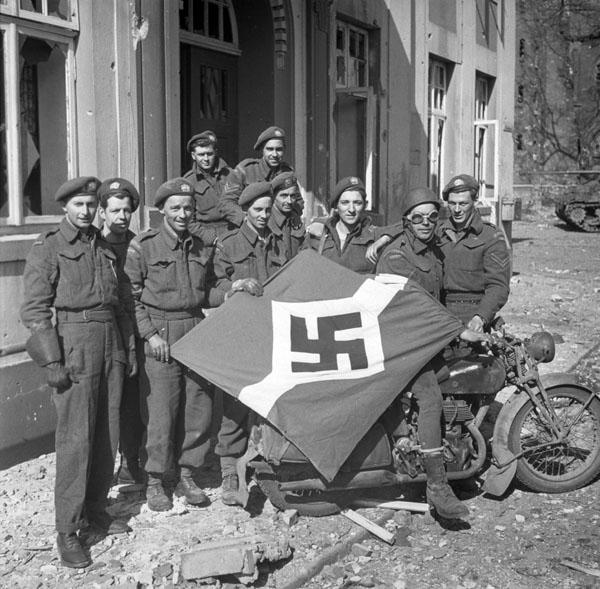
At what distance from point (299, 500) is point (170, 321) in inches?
50.4

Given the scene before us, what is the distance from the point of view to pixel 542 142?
3369cm

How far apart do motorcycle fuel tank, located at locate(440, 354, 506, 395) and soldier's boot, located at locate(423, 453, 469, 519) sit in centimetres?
43

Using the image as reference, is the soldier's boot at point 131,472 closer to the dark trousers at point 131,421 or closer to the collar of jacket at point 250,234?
the dark trousers at point 131,421

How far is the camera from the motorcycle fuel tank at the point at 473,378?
4633 millimetres

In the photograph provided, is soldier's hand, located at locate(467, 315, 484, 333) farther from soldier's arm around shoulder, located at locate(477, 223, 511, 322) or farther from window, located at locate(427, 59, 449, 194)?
window, located at locate(427, 59, 449, 194)

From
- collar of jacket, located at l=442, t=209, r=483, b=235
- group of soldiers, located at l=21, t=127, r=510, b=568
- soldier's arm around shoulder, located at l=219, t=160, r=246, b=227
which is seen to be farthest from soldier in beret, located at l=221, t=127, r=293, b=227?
collar of jacket, located at l=442, t=209, r=483, b=235

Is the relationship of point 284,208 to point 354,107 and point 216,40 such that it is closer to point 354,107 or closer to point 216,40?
point 216,40

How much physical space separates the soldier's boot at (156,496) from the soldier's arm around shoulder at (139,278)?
916mm

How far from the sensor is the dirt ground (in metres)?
3.93

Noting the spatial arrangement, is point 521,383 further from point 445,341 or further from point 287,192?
point 287,192

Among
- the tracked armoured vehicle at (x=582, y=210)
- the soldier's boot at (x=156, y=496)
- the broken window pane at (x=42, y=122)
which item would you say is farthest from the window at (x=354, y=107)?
the tracked armoured vehicle at (x=582, y=210)

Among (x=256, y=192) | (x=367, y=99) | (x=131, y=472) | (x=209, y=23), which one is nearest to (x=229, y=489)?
(x=131, y=472)

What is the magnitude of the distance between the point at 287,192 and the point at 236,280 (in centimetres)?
83

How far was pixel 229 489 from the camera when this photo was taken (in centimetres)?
488
